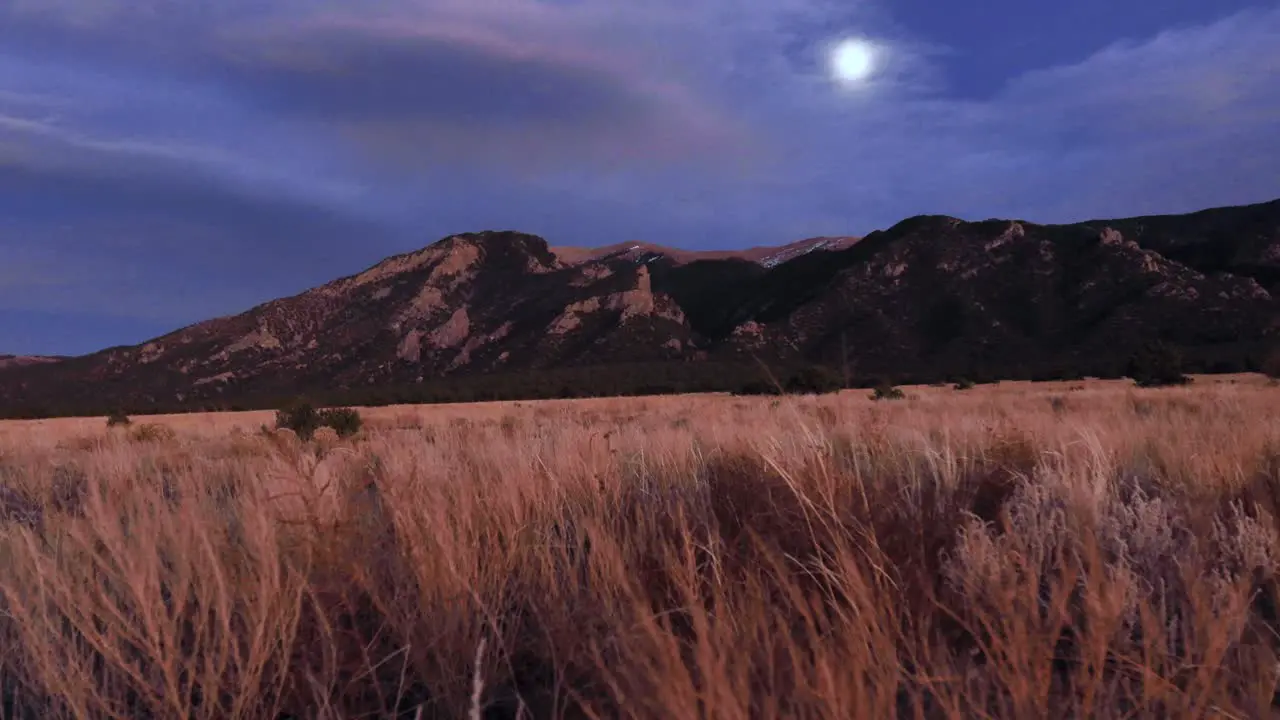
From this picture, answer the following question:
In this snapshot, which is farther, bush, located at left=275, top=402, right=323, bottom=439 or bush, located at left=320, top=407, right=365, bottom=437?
bush, located at left=320, top=407, right=365, bottom=437

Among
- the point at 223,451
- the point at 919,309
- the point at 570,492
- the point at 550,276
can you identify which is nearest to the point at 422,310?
the point at 550,276

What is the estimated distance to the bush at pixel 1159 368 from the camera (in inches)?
1275

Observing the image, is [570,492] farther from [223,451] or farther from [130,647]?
[223,451]

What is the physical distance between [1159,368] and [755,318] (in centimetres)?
5388

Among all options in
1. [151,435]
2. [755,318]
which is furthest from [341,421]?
[755,318]

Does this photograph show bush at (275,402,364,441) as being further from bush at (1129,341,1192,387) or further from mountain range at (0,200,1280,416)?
mountain range at (0,200,1280,416)

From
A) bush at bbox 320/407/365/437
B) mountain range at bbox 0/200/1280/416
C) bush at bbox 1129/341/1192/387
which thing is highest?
mountain range at bbox 0/200/1280/416

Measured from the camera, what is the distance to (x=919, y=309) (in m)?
68.1

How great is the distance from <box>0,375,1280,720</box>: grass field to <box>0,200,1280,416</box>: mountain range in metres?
49.0

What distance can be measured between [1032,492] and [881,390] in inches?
1105

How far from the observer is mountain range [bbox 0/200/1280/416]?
5997 cm

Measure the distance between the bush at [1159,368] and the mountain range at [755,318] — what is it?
427 inches

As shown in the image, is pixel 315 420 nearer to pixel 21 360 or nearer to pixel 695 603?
pixel 695 603

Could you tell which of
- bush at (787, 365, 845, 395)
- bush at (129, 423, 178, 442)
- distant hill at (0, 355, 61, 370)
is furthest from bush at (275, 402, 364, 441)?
distant hill at (0, 355, 61, 370)
